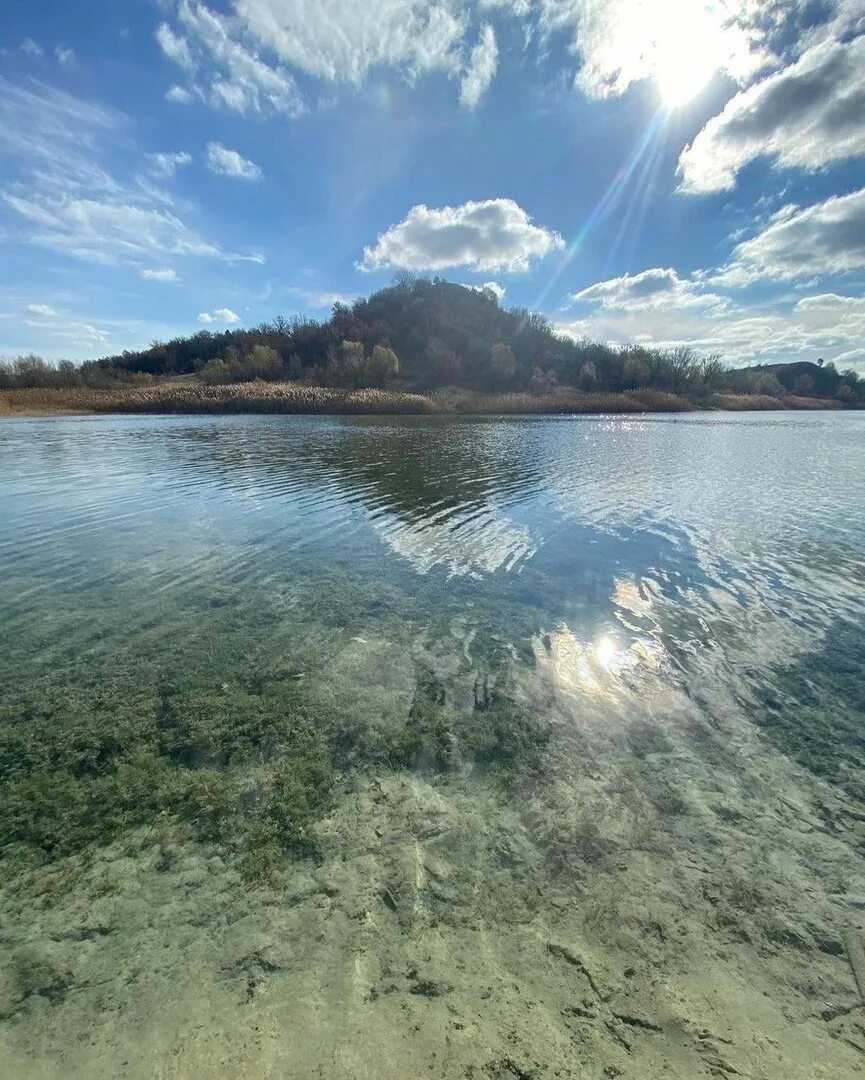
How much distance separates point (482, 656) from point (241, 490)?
552 inches

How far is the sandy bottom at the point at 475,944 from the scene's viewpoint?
2.71 m

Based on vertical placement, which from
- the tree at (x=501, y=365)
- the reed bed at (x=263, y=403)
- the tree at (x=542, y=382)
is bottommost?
the reed bed at (x=263, y=403)

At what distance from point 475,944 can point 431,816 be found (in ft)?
3.77

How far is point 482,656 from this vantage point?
7.10m

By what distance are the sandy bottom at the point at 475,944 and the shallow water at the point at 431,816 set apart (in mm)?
19

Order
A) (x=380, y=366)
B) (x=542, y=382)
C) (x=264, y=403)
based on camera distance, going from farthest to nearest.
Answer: (x=542, y=382), (x=380, y=366), (x=264, y=403)

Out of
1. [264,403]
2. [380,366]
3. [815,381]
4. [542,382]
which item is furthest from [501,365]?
[815,381]

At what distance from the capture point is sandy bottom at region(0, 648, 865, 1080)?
2.71 metres

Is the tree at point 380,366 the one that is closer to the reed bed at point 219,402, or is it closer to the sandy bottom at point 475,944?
the reed bed at point 219,402

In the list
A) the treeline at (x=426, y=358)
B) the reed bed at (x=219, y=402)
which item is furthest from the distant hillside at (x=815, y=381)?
the reed bed at (x=219, y=402)

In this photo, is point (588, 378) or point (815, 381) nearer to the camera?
point (588, 378)

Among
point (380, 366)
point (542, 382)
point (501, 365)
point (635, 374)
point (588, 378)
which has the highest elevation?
point (501, 365)

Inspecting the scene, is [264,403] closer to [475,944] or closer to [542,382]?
[542,382]

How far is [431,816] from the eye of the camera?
4.40m
